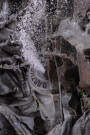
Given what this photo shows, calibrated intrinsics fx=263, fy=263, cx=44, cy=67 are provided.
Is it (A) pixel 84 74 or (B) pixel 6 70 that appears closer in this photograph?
(A) pixel 84 74

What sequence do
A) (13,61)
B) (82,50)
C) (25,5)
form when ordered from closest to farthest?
(82,50) < (13,61) < (25,5)

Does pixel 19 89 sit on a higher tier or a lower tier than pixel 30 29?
lower

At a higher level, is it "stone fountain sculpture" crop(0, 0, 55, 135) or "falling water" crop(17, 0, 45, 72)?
"falling water" crop(17, 0, 45, 72)

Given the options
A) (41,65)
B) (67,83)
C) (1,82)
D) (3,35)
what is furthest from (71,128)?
(3,35)

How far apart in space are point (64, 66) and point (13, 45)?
51.9 inches

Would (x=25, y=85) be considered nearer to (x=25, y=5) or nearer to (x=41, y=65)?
(x=41, y=65)

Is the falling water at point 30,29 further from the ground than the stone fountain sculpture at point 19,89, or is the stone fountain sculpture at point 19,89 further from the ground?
the falling water at point 30,29

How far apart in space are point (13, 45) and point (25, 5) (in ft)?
3.56

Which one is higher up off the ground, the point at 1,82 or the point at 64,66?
the point at 64,66

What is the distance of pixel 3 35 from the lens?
4.93m

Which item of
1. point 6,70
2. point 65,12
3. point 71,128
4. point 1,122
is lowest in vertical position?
point 1,122

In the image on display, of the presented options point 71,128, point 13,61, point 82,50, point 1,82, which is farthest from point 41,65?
point 82,50

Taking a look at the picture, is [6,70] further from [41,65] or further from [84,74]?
[84,74]

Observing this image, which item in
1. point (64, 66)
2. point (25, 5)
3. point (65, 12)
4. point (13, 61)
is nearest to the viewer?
point (64, 66)
